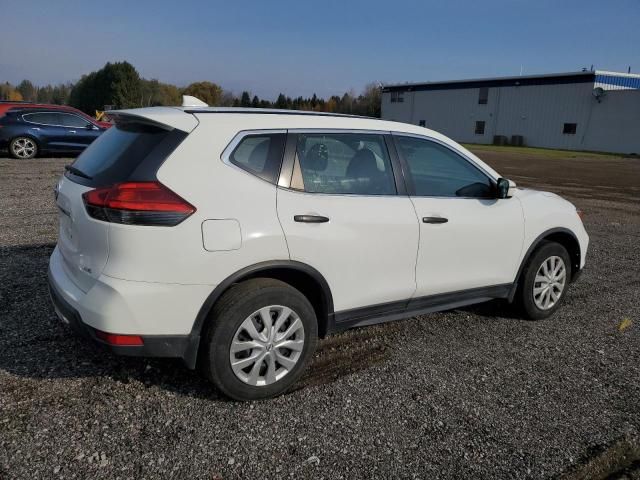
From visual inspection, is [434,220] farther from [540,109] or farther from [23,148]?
[540,109]

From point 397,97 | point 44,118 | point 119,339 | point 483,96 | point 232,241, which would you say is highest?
point 397,97

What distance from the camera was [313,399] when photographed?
341 cm

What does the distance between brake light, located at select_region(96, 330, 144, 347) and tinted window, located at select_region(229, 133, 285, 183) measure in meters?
1.13

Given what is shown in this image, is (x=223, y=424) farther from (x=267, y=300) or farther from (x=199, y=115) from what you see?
(x=199, y=115)

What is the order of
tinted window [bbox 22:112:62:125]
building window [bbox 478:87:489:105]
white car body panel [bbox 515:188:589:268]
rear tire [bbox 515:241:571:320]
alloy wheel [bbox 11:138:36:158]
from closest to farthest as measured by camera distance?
white car body panel [bbox 515:188:589:268], rear tire [bbox 515:241:571:320], tinted window [bbox 22:112:62:125], alloy wheel [bbox 11:138:36:158], building window [bbox 478:87:489:105]

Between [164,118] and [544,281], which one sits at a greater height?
[164,118]

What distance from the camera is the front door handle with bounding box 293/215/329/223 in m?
3.25

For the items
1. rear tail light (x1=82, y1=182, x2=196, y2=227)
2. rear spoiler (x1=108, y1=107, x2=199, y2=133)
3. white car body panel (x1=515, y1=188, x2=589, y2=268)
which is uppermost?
rear spoiler (x1=108, y1=107, x2=199, y2=133)

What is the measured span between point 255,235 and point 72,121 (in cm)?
1511

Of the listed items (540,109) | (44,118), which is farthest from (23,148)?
(540,109)

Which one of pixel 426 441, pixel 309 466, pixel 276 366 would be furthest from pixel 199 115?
pixel 426 441

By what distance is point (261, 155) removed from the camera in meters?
3.28

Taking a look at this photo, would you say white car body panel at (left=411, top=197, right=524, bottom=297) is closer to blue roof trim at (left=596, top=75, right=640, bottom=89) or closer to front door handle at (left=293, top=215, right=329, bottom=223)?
front door handle at (left=293, top=215, right=329, bottom=223)

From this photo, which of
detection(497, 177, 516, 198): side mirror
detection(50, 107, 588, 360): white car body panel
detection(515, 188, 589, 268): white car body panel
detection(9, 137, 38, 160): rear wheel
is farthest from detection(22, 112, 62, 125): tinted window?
detection(497, 177, 516, 198): side mirror
